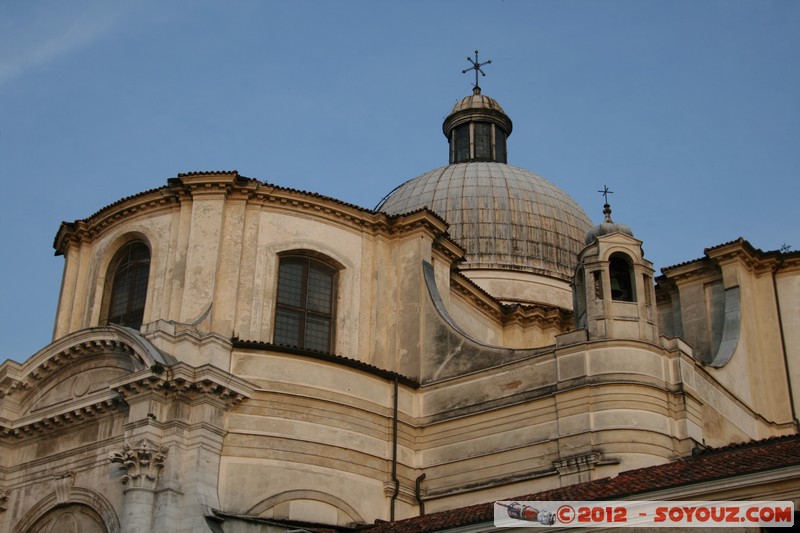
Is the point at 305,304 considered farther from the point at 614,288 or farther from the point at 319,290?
the point at 614,288

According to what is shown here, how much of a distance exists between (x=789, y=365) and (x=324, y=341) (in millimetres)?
11762

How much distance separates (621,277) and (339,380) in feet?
22.2

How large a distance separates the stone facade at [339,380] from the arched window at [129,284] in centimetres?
18

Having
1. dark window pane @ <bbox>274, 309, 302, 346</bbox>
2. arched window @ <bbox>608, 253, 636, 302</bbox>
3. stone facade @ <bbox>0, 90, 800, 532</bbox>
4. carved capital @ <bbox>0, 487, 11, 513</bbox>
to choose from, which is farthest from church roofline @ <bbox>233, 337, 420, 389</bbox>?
carved capital @ <bbox>0, 487, 11, 513</bbox>

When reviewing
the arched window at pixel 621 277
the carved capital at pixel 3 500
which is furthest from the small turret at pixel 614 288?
the carved capital at pixel 3 500

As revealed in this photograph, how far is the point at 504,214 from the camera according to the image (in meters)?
37.3

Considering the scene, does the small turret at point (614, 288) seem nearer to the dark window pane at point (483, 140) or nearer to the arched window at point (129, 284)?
the arched window at point (129, 284)

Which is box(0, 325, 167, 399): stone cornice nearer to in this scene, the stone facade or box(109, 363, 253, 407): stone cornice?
the stone facade

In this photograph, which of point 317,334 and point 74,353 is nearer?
point 74,353

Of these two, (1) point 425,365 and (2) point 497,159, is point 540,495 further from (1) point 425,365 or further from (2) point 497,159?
(2) point 497,159

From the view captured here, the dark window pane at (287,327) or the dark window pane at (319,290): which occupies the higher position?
→ the dark window pane at (319,290)

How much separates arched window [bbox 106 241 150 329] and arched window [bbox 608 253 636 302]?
10885 mm

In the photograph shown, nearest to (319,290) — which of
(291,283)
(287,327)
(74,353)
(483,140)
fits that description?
(291,283)

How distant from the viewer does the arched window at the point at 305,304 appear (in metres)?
26.1
